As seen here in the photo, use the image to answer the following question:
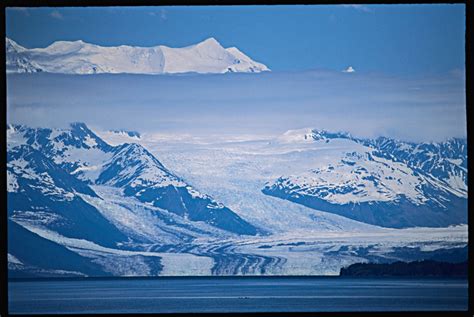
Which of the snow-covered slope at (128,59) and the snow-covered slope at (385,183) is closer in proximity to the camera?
the snow-covered slope at (128,59)

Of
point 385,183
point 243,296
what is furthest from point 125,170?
point 385,183

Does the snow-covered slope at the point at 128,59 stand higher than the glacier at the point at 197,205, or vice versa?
the snow-covered slope at the point at 128,59

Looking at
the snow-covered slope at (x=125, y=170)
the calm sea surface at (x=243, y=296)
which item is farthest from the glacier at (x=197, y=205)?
the calm sea surface at (x=243, y=296)

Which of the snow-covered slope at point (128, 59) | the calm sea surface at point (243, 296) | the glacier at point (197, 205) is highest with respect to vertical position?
the snow-covered slope at point (128, 59)

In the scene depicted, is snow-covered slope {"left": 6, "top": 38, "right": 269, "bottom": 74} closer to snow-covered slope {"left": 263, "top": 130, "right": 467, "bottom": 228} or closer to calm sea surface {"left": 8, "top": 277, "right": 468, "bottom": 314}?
snow-covered slope {"left": 263, "top": 130, "right": 467, "bottom": 228}

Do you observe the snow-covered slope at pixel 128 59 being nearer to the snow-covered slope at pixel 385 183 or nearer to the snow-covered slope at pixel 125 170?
the snow-covered slope at pixel 125 170

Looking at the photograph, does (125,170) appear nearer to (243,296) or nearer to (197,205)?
(197,205)
